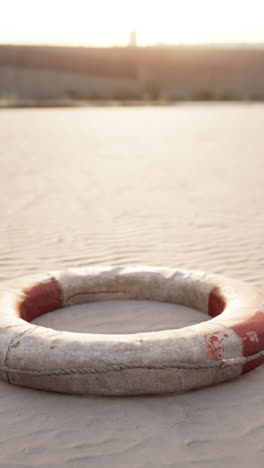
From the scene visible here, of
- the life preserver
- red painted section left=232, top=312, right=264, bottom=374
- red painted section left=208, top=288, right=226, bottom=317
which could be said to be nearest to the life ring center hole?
red painted section left=208, top=288, right=226, bottom=317

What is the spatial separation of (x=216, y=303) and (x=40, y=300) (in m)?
1.20

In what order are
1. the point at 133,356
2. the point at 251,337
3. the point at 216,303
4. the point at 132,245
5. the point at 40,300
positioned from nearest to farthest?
the point at 133,356 → the point at 251,337 → the point at 216,303 → the point at 40,300 → the point at 132,245

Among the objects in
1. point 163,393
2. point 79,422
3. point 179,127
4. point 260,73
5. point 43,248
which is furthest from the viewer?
point 260,73

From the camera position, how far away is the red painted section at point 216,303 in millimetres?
3666

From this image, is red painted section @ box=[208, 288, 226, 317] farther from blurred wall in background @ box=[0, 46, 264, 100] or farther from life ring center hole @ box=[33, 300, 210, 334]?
blurred wall in background @ box=[0, 46, 264, 100]

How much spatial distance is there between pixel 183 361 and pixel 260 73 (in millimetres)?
52383

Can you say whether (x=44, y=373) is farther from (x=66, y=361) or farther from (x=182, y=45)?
(x=182, y=45)

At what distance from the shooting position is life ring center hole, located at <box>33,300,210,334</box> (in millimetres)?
3820

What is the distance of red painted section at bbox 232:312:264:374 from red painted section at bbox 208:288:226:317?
452 millimetres

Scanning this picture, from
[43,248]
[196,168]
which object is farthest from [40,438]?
[196,168]

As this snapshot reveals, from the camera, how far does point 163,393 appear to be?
297 cm

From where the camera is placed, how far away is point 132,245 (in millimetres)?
6012

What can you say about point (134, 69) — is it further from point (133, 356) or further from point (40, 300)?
point (133, 356)

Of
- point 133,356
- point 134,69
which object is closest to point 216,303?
point 133,356
